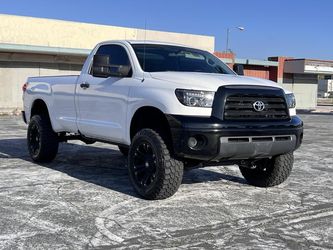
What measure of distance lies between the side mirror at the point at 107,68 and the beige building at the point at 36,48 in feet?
56.1

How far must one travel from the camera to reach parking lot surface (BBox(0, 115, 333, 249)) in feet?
16.0

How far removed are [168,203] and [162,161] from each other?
57 centimetres

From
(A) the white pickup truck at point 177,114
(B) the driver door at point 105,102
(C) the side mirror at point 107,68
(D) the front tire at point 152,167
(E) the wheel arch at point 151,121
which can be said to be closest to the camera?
(A) the white pickup truck at point 177,114

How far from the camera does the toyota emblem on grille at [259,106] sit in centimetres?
613

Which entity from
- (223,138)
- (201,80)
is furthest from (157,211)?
(201,80)

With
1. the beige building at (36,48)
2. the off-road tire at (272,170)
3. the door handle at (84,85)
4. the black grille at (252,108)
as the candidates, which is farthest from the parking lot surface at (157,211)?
the beige building at (36,48)

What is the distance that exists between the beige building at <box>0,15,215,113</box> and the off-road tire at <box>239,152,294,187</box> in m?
17.9

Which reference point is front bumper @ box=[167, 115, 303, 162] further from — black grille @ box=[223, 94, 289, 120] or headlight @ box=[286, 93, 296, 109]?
headlight @ box=[286, 93, 296, 109]

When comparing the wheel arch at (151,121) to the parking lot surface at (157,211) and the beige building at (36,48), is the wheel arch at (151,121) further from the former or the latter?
the beige building at (36,48)

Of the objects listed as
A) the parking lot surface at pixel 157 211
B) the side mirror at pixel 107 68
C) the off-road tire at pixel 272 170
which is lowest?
the parking lot surface at pixel 157 211

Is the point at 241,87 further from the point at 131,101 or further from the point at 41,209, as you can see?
the point at 41,209

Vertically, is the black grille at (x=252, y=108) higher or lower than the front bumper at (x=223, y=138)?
higher

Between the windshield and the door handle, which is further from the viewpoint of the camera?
the door handle

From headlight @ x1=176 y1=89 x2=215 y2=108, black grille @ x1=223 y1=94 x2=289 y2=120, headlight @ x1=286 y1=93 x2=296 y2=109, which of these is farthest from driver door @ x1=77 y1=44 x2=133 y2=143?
headlight @ x1=286 y1=93 x2=296 y2=109
